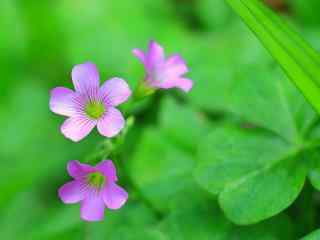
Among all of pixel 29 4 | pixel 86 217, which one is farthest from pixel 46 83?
pixel 86 217

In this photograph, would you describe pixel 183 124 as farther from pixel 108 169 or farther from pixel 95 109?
pixel 108 169

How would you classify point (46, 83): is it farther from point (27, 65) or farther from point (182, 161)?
point (182, 161)

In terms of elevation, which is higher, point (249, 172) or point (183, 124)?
point (249, 172)

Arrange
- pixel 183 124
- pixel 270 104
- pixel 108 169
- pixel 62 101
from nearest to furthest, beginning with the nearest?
pixel 108 169 → pixel 62 101 → pixel 270 104 → pixel 183 124

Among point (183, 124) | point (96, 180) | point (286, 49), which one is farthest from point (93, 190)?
point (183, 124)

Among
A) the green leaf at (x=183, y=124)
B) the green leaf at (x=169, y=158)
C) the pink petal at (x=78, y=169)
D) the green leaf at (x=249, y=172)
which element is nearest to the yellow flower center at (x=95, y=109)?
the pink petal at (x=78, y=169)

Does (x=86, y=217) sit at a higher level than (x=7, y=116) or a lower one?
higher
